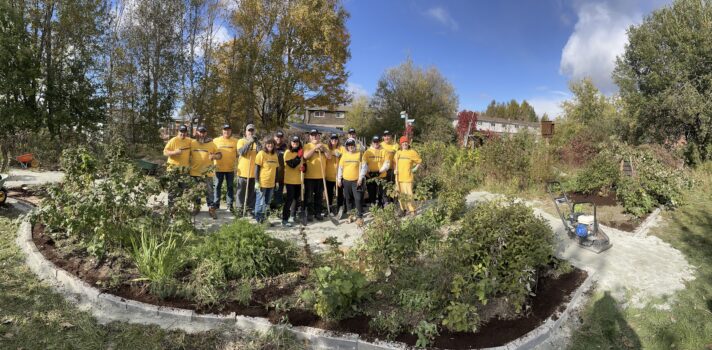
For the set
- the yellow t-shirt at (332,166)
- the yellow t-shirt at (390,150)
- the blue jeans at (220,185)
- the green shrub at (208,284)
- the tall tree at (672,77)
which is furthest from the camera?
the tall tree at (672,77)

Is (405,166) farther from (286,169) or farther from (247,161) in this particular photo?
(247,161)

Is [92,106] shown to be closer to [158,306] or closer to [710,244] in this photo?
[158,306]

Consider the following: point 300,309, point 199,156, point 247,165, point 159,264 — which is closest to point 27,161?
point 199,156

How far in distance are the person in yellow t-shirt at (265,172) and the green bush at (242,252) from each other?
2.17 m

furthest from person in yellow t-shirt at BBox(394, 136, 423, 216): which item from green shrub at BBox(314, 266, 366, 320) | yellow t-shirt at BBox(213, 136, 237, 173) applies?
→ green shrub at BBox(314, 266, 366, 320)

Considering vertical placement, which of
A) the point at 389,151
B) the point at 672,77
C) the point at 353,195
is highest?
the point at 672,77

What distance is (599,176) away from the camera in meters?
9.06

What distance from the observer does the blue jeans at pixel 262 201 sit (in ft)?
21.6

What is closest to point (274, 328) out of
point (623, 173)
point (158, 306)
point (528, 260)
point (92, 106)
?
point (158, 306)

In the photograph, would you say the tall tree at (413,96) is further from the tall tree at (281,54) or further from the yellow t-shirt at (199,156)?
the yellow t-shirt at (199,156)

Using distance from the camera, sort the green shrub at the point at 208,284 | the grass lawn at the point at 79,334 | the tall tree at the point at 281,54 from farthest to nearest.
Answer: the tall tree at the point at 281,54 < the green shrub at the point at 208,284 < the grass lawn at the point at 79,334

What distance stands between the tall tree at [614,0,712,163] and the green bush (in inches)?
646

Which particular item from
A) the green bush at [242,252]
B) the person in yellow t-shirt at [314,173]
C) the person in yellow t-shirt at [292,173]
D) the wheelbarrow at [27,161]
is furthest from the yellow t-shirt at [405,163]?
the wheelbarrow at [27,161]

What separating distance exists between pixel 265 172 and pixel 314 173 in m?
0.96
